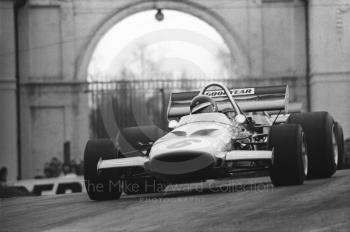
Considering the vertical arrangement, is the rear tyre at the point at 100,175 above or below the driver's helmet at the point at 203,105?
below

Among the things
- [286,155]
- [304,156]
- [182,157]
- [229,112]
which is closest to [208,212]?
[182,157]

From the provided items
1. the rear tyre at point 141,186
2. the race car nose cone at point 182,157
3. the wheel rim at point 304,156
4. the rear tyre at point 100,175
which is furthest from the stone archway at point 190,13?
the race car nose cone at point 182,157

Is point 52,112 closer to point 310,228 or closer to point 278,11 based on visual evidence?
point 278,11

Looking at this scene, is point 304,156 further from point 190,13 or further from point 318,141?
point 190,13

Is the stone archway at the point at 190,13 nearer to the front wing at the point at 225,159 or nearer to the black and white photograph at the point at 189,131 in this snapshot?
the black and white photograph at the point at 189,131

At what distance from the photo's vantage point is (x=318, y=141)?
14891mm

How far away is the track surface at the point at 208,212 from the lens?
9.34 m

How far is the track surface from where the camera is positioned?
368 inches

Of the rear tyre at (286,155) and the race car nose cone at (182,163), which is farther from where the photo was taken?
the rear tyre at (286,155)

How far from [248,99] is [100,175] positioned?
2.96m

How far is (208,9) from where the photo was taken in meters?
37.2

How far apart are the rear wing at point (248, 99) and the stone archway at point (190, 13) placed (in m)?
21.0

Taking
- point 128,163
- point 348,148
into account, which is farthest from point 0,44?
point 128,163

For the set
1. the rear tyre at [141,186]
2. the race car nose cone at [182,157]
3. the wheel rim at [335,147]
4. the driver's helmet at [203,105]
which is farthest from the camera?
the rear tyre at [141,186]
